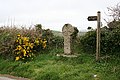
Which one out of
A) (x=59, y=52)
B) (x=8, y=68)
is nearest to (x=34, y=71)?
(x=8, y=68)

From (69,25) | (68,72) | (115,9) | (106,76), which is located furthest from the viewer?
(69,25)

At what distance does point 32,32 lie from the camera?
15469mm

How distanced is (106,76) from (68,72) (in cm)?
146

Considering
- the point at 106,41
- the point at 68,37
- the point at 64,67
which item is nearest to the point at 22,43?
the point at 68,37

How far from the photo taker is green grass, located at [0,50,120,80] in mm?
10297

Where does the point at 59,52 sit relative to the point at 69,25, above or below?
below

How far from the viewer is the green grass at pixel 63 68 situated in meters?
10.3

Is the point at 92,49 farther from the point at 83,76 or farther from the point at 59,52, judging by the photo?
the point at 83,76

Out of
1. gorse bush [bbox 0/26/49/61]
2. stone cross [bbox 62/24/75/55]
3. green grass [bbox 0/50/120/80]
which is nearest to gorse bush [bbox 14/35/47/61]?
gorse bush [bbox 0/26/49/61]

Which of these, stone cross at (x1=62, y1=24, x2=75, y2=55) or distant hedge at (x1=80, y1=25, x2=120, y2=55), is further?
stone cross at (x1=62, y1=24, x2=75, y2=55)

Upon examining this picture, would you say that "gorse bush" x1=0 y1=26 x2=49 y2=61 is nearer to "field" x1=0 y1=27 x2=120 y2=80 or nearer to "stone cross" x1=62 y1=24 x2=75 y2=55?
"field" x1=0 y1=27 x2=120 y2=80

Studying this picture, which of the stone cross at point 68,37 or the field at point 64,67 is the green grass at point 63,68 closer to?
the field at point 64,67

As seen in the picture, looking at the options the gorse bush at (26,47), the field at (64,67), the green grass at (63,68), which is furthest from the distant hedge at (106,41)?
the gorse bush at (26,47)

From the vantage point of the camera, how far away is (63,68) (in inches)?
446
